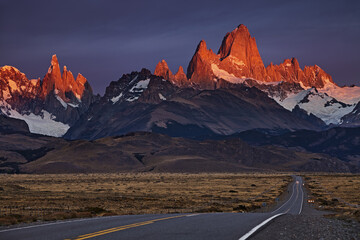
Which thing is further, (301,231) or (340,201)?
(340,201)

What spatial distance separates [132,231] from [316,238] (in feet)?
26.5

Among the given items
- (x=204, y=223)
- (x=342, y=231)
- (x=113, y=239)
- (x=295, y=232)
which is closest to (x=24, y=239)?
(x=113, y=239)

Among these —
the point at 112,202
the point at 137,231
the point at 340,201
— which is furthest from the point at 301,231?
the point at 340,201

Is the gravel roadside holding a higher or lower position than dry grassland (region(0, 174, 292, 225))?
higher

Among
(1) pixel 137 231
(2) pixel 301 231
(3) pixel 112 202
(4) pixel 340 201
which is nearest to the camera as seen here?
(1) pixel 137 231

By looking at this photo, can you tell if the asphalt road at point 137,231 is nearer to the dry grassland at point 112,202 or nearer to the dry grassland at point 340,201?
the dry grassland at point 112,202

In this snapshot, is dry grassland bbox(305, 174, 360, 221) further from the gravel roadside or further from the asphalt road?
the asphalt road

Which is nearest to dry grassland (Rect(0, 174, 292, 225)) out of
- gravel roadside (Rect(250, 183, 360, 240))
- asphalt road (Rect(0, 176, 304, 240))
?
asphalt road (Rect(0, 176, 304, 240))

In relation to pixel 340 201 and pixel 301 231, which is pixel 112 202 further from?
pixel 301 231

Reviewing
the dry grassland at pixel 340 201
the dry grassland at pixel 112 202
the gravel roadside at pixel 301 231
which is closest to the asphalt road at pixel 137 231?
the gravel roadside at pixel 301 231

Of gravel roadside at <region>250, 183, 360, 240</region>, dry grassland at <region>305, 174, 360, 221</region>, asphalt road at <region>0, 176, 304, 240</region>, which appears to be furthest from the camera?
dry grassland at <region>305, 174, 360, 221</region>

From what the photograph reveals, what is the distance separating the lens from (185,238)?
2064 centimetres

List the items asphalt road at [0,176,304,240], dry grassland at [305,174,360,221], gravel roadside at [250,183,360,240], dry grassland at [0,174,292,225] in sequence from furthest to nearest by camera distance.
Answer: dry grassland at [305,174,360,221] < dry grassland at [0,174,292,225] < gravel roadside at [250,183,360,240] < asphalt road at [0,176,304,240]

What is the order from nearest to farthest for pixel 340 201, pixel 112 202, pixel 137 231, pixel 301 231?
pixel 137 231 < pixel 301 231 < pixel 112 202 < pixel 340 201
